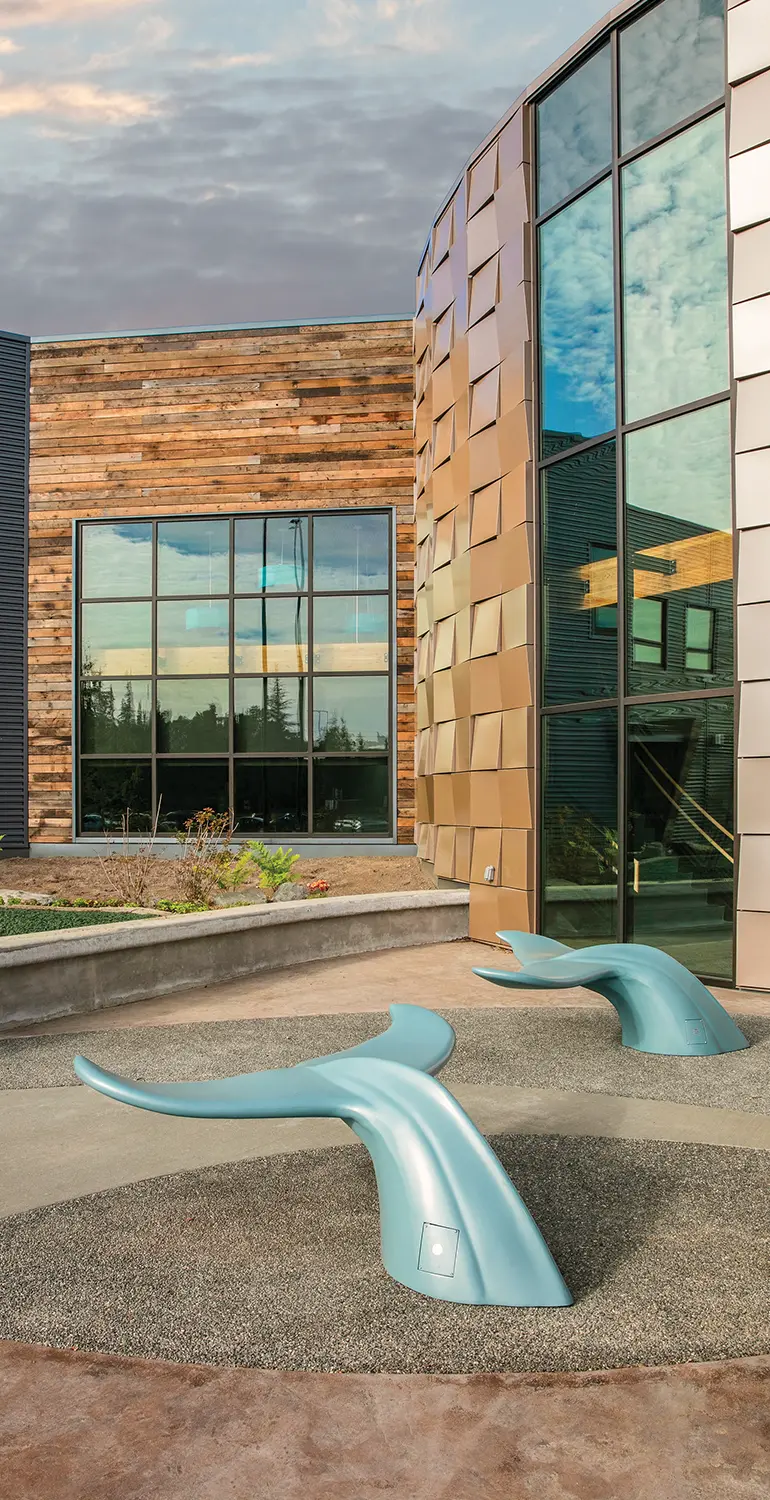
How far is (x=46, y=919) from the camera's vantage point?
10.1 m

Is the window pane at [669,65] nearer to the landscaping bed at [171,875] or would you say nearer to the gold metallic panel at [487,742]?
the gold metallic panel at [487,742]

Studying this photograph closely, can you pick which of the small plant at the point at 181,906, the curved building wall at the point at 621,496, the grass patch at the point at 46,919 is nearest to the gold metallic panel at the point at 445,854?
the curved building wall at the point at 621,496

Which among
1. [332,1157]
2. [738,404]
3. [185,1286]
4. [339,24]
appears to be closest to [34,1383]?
[185,1286]

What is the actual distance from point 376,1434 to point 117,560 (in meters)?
16.7

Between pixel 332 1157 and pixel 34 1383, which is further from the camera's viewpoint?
pixel 332 1157

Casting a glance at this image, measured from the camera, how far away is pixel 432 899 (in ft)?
38.6

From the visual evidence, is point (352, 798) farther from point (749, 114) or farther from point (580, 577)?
point (749, 114)

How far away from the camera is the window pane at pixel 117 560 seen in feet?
59.3

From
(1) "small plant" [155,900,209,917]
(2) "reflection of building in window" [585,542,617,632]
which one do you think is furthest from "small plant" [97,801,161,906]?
(2) "reflection of building in window" [585,542,617,632]

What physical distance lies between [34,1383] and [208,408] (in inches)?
640

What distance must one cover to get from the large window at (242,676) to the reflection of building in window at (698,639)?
8.35 metres

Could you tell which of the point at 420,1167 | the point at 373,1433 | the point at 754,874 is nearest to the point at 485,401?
the point at 754,874

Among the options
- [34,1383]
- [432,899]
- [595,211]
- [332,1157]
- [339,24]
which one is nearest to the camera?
[34,1383]

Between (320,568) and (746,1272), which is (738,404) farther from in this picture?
(320,568)
